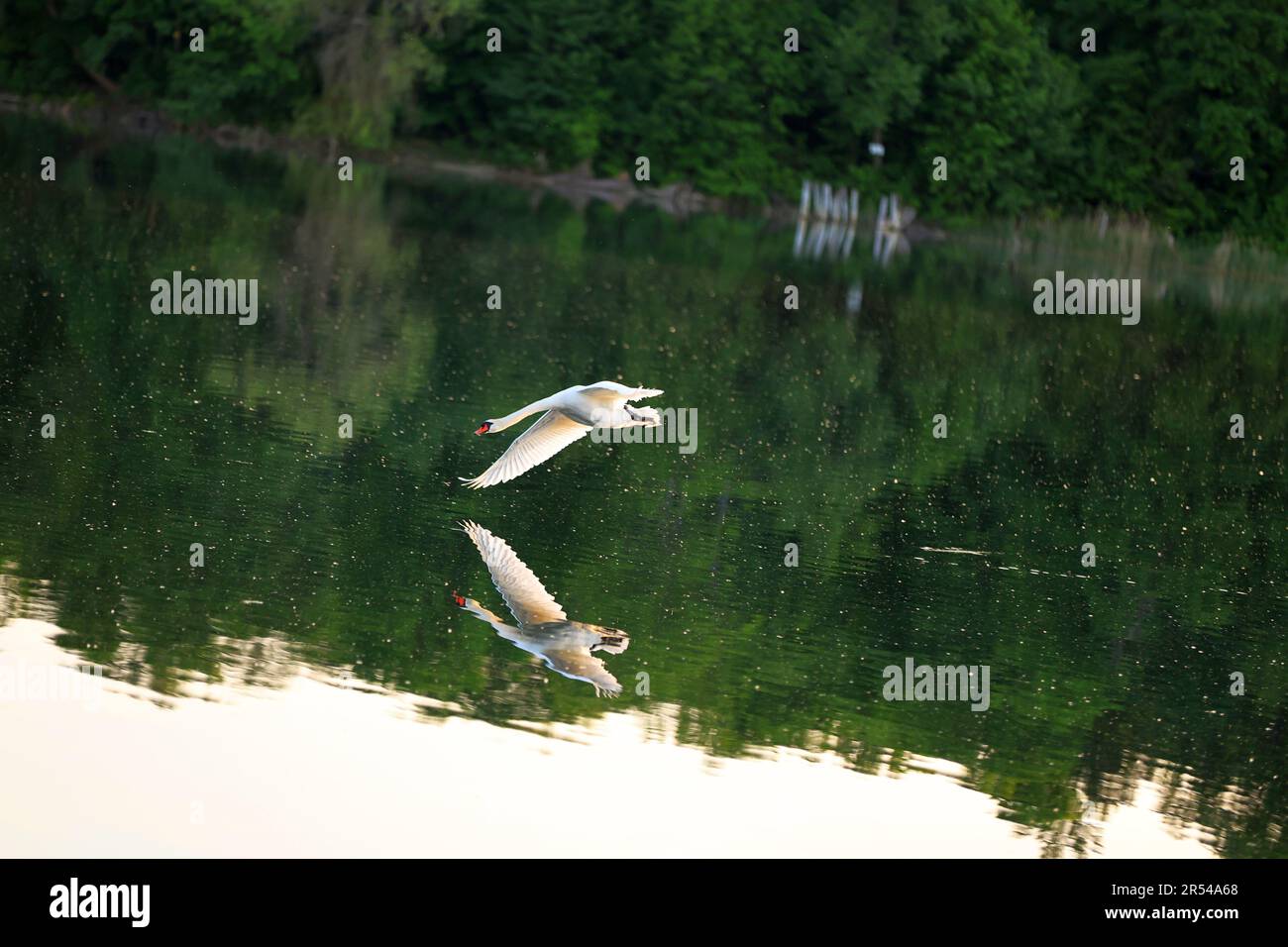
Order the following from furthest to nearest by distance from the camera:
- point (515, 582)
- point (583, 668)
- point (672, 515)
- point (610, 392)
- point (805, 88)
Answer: point (805, 88) → point (672, 515) → point (610, 392) → point (515, 582) → point (583, 668)

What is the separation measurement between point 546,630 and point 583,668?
2.28 ft

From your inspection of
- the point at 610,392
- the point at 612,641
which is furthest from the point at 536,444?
the point at 612,641

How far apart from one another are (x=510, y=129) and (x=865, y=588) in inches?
1773

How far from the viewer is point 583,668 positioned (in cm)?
1159

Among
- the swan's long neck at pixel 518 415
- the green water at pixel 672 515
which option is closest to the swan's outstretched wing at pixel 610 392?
the swan's long neck at pixel 518 415

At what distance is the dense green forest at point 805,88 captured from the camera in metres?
55.6

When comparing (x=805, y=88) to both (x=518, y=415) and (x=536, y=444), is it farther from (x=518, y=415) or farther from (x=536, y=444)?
(x=518, y=415)

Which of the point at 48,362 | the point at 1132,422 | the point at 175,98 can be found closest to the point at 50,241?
the point at 48,362

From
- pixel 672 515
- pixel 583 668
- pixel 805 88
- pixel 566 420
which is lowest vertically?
pixel 583 668

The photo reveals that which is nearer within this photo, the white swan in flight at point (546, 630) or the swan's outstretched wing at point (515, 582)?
the white swan in flight at point (546, 630)

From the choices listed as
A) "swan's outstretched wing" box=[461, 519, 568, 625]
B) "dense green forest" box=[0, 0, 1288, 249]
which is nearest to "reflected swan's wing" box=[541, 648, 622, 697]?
"swan's outstretched wing" box=[461, 519, 568, 625]

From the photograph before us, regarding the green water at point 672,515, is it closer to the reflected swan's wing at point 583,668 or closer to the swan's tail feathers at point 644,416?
the reflected swan's wing at point 583,668

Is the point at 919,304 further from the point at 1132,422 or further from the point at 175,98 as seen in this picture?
the point at 175,98

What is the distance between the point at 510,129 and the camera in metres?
57.8
